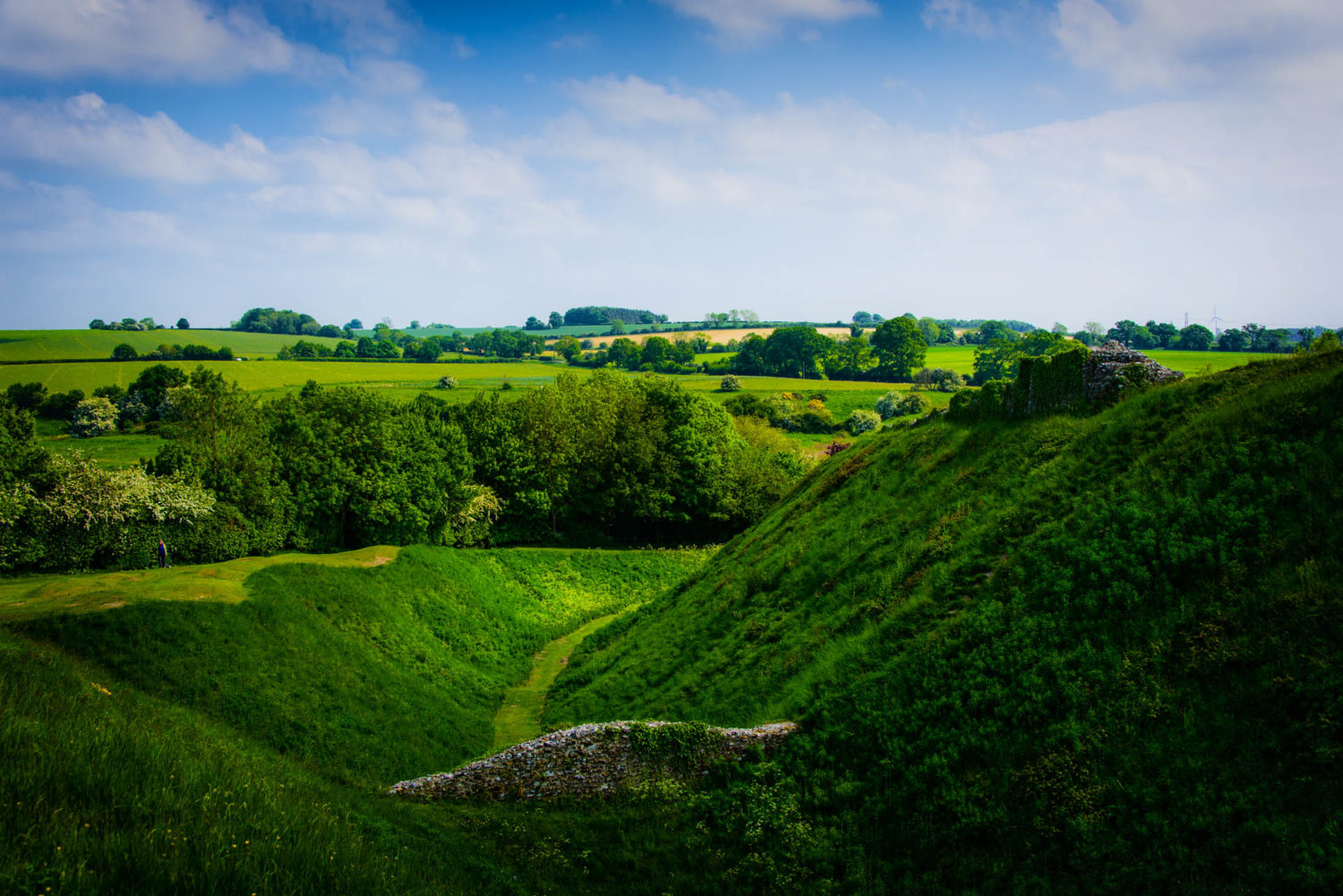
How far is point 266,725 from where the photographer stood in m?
20.6

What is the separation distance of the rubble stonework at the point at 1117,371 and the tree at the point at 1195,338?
89.0 meters

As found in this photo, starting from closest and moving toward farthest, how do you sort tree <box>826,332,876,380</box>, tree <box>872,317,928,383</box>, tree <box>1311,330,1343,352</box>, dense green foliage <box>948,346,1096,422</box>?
1. tree <box>1311,330,1343,352</box>
2. dense green foliage <box>948,346,1096,422</box>
3. tree <box>872,317,928,383</box>
4. tree <box>826,332,876,380</box>

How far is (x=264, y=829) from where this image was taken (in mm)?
9805

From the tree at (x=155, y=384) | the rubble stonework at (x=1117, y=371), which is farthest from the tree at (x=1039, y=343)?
the tree at (x=155, y=384)

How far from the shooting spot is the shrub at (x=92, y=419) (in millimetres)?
69938

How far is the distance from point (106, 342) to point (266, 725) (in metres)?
131

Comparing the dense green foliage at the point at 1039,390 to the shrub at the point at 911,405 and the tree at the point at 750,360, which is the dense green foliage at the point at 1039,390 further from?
the tree at the point at 750,360

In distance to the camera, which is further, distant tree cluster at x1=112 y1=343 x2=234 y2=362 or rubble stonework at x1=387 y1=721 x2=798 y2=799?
distant tree cluster at x1=112 y1=343 x2=234 y2=362

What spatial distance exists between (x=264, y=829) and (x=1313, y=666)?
16757 millimetres

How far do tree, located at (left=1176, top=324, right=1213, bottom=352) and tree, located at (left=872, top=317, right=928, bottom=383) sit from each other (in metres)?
43.2

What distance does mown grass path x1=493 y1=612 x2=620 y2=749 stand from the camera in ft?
87.3

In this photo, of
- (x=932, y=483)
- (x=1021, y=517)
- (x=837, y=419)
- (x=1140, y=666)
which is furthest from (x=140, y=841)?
(x=837, y=419)

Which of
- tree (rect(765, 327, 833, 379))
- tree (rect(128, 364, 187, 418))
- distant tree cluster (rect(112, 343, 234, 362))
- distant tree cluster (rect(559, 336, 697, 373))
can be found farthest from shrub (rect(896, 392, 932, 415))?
distant tree cluster (rect(112, 343, 234, 362))

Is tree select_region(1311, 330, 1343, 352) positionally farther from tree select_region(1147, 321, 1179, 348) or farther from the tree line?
tree select_region(1147, 321, 1179, 348)
